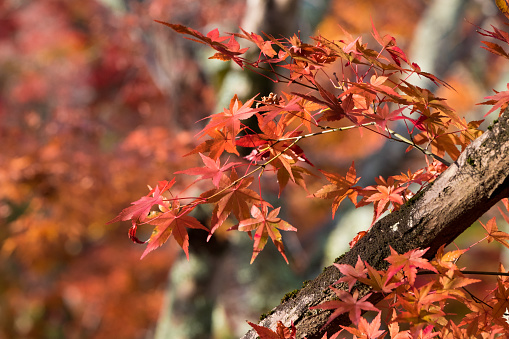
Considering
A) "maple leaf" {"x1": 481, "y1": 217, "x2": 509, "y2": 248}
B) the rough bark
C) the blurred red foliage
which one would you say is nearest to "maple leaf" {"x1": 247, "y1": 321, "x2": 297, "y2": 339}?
the rough bark

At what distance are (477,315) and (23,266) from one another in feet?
24.1

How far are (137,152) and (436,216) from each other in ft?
12.7

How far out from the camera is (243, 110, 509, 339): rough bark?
26.9 inches

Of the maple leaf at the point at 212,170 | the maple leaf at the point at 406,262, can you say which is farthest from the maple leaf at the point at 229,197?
the maple leaf at the point at 406,262

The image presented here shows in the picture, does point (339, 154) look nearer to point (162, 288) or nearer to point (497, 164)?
point (162, 288)

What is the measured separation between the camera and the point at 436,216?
0.73m

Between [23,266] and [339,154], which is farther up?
[339,154]

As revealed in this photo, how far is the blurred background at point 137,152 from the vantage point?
3404 millimetres

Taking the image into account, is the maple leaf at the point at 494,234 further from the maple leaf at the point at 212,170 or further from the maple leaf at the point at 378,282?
the maple leaf at the point at 212,170

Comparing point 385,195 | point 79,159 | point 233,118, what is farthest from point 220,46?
point 79,159

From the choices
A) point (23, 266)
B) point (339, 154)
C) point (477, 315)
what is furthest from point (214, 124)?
point (23, 266)

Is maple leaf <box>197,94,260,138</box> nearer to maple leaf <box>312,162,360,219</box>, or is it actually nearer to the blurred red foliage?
maple leaf <box>312,162,360,219</box>

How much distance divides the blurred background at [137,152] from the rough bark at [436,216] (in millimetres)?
324

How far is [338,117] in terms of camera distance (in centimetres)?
72
